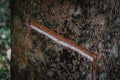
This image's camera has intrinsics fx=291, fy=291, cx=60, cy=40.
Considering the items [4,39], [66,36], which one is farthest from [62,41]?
[4,39]

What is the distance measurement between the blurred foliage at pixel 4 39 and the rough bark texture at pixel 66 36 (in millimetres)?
1707

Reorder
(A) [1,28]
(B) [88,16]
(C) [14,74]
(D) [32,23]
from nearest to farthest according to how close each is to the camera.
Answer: (B) [88,16]
(D) [32,23]
(C) [14,74]
(A) [1,28]

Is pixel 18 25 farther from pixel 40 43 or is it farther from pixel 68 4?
pixel 68 4

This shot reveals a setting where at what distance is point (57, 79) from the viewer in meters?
1.60

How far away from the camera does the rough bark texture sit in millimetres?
1403

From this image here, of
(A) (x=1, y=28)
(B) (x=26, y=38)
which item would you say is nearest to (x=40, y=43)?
(B) (x=26, y=38)

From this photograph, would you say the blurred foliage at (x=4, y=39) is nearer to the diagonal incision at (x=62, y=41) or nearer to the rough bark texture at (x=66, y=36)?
the rough bark texture at (x=66, y=36)

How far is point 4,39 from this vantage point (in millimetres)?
4273

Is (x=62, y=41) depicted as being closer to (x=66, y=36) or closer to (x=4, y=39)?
(x=66, y=36)

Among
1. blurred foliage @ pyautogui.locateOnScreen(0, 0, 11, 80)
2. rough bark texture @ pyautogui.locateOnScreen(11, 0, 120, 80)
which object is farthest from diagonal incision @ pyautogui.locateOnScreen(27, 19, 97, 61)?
blurred foliage @ pyautogui.locateOnScreen(0, 0, 11, 80)

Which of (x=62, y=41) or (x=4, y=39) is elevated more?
(x=62, y=41)

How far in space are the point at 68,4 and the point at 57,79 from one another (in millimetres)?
436

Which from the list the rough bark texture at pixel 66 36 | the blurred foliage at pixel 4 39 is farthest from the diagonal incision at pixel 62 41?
the blurred foliage at pixel 4 39

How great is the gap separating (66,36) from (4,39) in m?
2.92
